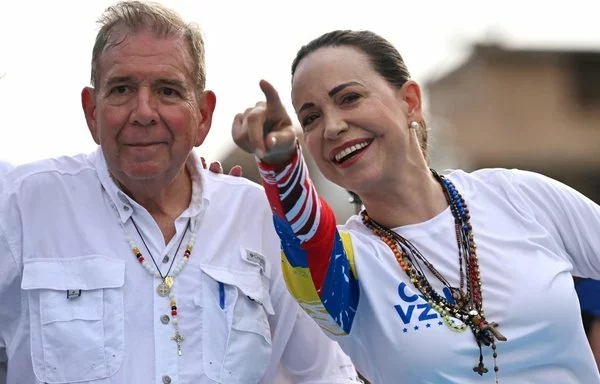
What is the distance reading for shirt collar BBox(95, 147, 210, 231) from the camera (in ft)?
11.8

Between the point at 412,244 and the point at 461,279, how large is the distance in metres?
0.20

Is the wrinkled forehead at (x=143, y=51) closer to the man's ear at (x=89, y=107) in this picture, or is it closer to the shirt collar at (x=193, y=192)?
the man's ear at (x=89, y=107)

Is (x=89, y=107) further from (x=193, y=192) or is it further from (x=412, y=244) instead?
(x=412, y=244)

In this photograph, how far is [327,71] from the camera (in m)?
3.43

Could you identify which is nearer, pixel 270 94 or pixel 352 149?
pixel 270 94

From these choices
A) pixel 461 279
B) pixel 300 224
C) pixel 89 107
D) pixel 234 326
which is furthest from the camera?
pixel 89 107

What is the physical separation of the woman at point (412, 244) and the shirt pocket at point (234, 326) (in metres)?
0.34

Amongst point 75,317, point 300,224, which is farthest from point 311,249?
point 75,317

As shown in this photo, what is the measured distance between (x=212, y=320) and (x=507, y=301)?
1.02 m

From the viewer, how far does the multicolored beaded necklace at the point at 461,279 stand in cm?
315

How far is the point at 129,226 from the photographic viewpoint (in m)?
3.60

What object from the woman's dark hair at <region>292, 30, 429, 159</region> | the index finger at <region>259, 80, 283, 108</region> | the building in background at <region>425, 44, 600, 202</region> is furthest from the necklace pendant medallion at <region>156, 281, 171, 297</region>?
the building in background at <region>425, 44, 600, 202</region>

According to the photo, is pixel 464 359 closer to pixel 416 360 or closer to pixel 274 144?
pixel 416 360

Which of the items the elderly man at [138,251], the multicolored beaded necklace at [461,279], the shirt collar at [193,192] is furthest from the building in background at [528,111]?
the multicolored beaded necklace at [461,279]
